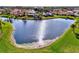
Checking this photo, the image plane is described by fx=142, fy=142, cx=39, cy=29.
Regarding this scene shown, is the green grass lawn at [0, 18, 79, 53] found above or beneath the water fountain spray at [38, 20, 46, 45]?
beneath

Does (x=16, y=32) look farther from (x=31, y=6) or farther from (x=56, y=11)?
(x=56, y=11)

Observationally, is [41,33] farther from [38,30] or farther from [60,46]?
[60,46]

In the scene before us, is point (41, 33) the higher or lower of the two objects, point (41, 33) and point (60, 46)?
the higher

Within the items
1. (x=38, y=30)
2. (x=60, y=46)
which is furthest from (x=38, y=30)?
(x=60, y=46)

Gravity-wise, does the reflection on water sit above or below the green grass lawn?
above

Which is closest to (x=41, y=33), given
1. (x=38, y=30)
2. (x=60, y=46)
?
(x=38, y=30)

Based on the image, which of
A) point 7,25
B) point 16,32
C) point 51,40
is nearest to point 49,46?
point 51,40

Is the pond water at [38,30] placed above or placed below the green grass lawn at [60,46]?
above

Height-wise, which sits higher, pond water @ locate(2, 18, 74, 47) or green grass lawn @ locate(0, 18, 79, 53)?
pond water @ locate(2, 18, 74, 47)
